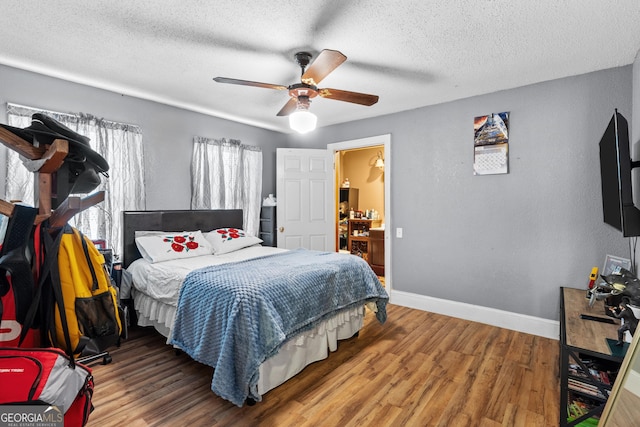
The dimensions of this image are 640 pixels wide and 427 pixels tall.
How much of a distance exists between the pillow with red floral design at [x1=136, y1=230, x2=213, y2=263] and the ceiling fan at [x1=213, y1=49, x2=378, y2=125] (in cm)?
182

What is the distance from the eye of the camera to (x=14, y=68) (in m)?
2.82

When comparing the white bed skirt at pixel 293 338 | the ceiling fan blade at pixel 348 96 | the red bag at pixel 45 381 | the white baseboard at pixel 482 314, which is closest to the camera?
the red bag at pixel 45 381

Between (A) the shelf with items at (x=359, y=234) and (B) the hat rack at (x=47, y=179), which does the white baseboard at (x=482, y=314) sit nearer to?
(A) the shelf with items at (x=359, y=234)

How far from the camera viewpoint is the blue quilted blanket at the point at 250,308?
197 centimetres

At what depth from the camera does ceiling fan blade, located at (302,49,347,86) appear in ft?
6.45

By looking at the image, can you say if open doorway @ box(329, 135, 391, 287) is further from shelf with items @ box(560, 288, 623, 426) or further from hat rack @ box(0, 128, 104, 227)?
hat rack @ box(0, 128, 104, 227)

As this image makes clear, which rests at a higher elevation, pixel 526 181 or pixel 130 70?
pixel 130 70

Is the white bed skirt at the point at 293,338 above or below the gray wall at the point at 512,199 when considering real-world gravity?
below

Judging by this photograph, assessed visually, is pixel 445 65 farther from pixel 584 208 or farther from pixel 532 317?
pixel 532 317

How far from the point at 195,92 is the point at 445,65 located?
8.35ft

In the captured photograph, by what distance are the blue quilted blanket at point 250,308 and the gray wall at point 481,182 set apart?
4.74 feet

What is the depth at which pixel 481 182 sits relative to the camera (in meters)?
3.50

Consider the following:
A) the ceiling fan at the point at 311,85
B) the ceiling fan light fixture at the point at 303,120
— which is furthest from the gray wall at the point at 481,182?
the ceiling fan light fixture at the point at 303,120

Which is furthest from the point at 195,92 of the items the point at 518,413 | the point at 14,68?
the point at 518,413
